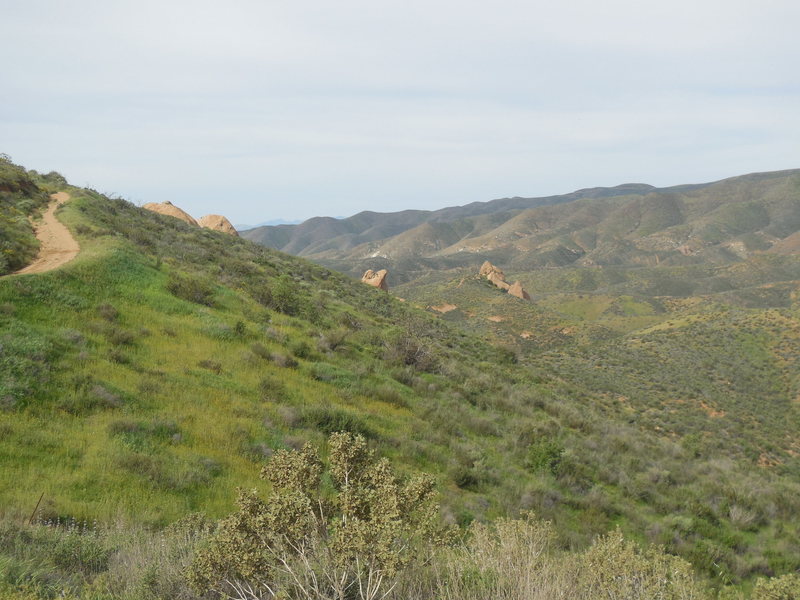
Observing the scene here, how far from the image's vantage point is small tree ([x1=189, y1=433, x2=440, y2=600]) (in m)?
2.94

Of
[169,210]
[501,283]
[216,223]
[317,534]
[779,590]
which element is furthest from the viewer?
[501,283]

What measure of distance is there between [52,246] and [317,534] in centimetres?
1871

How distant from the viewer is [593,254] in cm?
17088

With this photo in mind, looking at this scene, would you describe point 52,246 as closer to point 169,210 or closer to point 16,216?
point 16,216

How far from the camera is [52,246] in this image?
55.9 feet

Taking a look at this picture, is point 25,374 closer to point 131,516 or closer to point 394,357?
point 131,516

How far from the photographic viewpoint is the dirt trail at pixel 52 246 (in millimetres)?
14041

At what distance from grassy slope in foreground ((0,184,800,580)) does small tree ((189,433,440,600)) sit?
3.09 metres

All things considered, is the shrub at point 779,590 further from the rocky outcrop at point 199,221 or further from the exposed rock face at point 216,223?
the exposed rock face at point 216,223

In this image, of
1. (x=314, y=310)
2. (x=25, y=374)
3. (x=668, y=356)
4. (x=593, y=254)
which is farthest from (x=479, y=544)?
(x=593, y=254)

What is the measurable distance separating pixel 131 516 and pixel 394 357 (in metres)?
10.6

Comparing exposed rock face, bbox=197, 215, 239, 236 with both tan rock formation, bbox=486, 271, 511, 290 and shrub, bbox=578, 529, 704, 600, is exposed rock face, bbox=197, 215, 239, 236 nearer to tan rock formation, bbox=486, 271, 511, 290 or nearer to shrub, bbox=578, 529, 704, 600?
tan rock formation, bbox=486, 271, 511, 290

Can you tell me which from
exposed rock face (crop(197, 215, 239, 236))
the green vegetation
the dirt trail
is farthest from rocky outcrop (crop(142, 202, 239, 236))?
the dirt trail

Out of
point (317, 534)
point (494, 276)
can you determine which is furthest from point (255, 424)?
point (494, 276)
